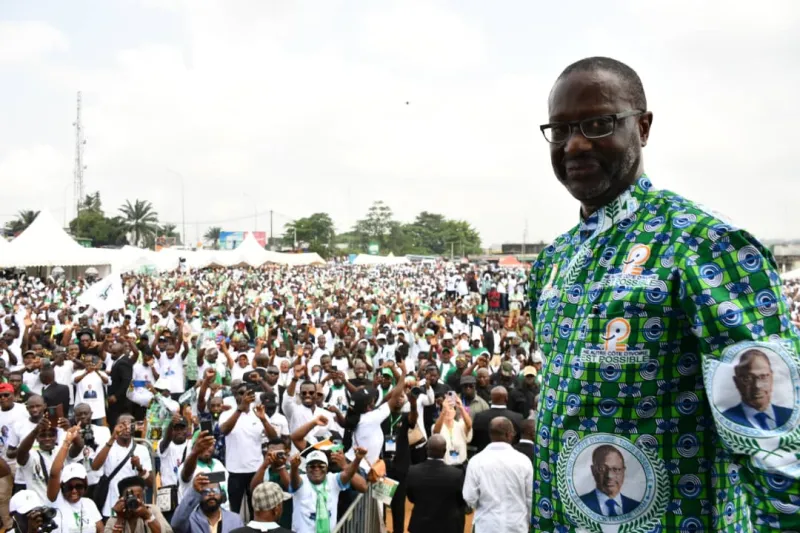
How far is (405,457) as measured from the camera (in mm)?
7289

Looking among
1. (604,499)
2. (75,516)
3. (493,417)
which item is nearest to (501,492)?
(493,417)

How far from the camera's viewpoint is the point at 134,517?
15.7 ft

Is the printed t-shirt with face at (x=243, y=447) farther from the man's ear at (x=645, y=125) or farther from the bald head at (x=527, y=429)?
the man's ear at (x=645, y=125)

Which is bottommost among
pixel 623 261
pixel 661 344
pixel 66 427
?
pixel 66 427

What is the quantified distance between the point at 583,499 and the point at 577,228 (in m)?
0.57

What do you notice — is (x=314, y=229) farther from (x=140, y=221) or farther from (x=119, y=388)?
(x=119, y=388)

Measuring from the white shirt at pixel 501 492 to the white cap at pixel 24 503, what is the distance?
309 centimetres

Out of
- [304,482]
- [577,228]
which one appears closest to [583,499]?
[577,228]

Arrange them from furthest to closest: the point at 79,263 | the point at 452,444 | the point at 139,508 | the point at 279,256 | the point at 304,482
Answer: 1. the point at 279,256
2. the point at 79,263
3. the point at 452,444
4. the point at 304,482
5. the point at 139,508

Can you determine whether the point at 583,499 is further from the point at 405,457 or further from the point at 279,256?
the point at 279,256

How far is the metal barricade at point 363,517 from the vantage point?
5.08 meters

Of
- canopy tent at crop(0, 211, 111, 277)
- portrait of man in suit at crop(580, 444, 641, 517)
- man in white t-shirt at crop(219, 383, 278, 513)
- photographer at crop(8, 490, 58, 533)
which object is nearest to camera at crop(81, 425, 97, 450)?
man in white t-shirt at crop(219, 383, 278, 513)

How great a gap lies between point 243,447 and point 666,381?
237 inches

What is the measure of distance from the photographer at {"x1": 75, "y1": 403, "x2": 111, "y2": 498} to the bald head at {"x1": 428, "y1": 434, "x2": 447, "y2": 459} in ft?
9.41
